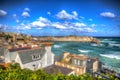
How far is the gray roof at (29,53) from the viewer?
5605 mm

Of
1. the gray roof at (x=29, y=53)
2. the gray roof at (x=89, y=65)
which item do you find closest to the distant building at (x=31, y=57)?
the gray roof at (x=29, y=53)

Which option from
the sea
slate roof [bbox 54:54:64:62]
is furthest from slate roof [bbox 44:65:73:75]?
the sea

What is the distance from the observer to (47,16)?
5746 millimetres

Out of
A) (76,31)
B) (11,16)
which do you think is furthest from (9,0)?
(76,31)

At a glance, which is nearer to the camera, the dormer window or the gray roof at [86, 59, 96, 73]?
the gray roof at [86, 59, 96, 73]

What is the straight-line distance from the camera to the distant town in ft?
17.7

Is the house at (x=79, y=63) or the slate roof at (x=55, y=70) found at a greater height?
the house at (x=79, y=63)

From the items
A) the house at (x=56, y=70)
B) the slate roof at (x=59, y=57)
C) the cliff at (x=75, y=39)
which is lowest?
the house at (x=56, y=70)

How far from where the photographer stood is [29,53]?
580cm

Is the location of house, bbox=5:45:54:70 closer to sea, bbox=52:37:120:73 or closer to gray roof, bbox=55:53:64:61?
gray roof, bbox=55:53:64:61

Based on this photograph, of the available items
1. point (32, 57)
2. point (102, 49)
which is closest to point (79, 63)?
point (102, 49)

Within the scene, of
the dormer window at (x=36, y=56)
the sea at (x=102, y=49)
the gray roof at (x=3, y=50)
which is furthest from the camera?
the gray roof at (x=3, y=50)

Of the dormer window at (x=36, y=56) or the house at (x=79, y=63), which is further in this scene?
the dormer window at (x=36, y=56)

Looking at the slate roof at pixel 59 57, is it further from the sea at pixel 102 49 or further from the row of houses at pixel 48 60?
the sea at pixel 102 49
